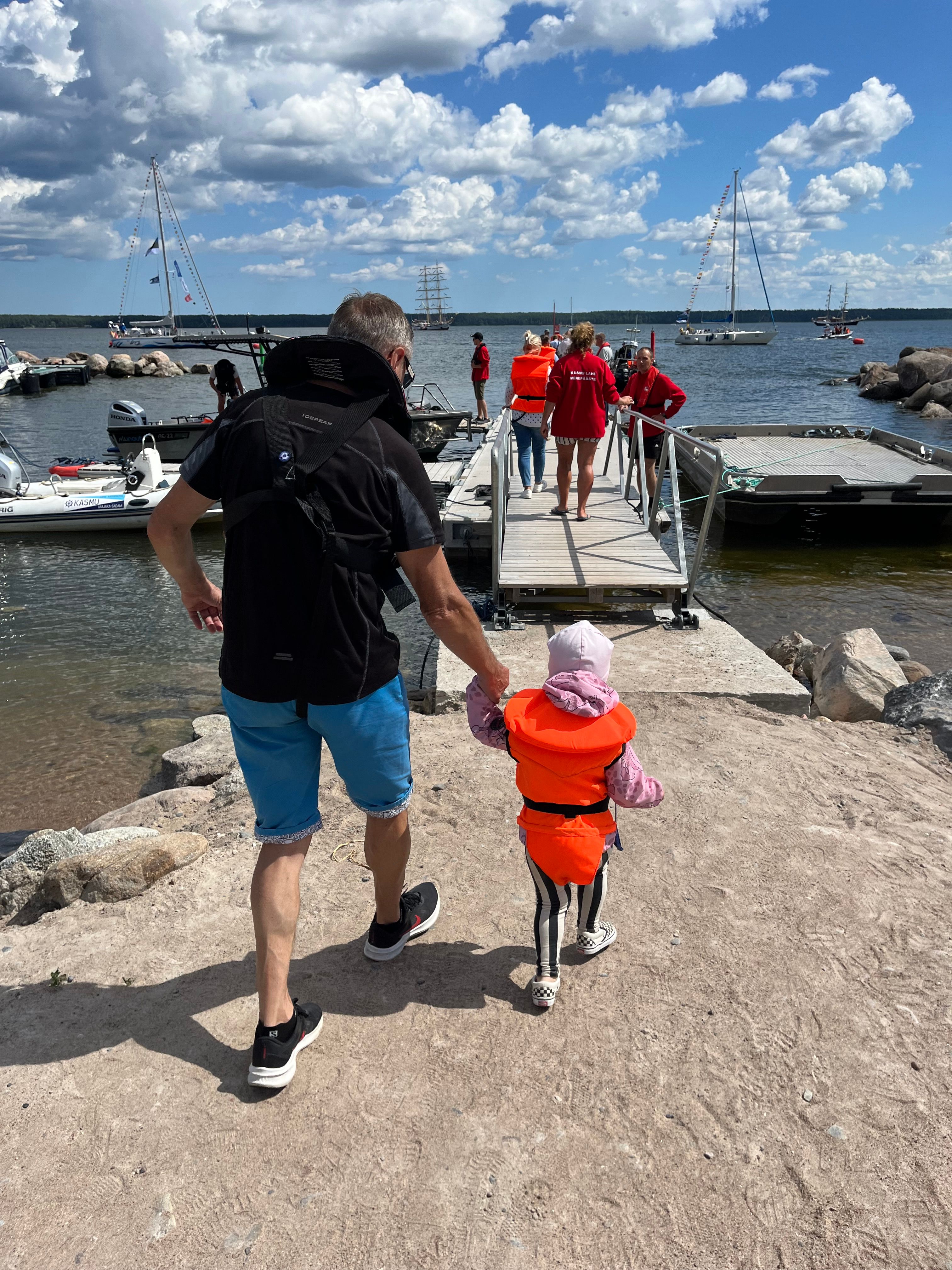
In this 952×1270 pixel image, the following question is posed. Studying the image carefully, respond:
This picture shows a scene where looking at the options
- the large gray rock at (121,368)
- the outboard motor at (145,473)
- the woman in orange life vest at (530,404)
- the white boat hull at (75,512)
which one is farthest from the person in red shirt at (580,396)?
the large gray rock at (121,368)

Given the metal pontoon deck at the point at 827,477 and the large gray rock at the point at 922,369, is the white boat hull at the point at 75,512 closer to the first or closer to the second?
the metal pontoon deck at the point at 827,477

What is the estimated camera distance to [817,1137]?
2.21 metres

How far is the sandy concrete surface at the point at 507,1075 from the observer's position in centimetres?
198

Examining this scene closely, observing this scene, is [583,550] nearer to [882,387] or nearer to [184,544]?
[184,544]

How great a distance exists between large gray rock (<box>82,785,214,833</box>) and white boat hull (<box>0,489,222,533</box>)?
994cm

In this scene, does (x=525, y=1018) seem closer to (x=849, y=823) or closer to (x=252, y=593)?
(x=252, y=593)

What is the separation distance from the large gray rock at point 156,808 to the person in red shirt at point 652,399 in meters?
6.09

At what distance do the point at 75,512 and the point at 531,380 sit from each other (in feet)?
27.9

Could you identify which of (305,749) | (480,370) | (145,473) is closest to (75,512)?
(145,473)

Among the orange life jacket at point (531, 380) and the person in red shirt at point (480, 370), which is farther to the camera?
the person in red shirt at point (480, 370)

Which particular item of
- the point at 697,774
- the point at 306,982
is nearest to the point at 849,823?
the point at 697,774

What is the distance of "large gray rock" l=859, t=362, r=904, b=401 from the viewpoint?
37250 millimetres

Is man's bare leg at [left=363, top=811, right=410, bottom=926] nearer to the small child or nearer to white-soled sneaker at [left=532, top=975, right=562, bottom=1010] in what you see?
the small child

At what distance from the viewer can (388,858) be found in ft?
8.63
